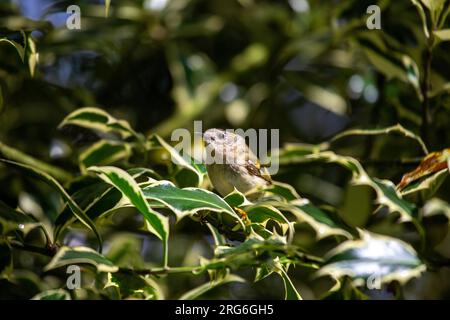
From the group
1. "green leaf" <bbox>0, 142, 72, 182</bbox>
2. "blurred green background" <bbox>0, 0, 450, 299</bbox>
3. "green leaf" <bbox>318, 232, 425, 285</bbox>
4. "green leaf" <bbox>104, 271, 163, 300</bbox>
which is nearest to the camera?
"green leaf" <bbox>318, 232, 425, 285</bbox>

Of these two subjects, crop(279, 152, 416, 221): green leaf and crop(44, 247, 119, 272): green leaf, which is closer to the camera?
crop(44, 247, 119, 272): green leaf

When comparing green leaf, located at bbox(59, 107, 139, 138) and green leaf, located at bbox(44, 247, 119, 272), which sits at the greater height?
green leaf, located at bbox(59, 107, 139, 138)

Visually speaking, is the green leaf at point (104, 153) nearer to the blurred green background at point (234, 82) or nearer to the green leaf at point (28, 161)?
the green leaf at point (28, 161)

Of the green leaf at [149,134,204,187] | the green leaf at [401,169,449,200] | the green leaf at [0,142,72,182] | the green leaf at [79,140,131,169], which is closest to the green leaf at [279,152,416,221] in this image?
the green leaf at [401,169,449,200]

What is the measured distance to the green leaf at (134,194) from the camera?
4.75 ft

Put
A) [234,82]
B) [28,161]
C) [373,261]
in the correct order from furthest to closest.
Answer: [234,82] < [28,161] < [373,261]

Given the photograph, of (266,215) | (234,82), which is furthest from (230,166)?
(234,82)

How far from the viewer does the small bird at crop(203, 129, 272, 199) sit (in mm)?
2156

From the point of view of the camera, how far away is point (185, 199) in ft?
4.95

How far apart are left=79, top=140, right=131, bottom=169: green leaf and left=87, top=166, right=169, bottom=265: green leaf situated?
26.9 inches

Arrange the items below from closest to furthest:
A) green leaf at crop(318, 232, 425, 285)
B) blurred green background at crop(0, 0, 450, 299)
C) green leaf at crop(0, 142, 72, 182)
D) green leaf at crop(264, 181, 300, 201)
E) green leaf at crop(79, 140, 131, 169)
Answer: green leaf at crop(318, 232, 425, 285) < green leaf at crop(264, 181, 300, 201) < green leaf at crop(0, 142, 72, 182) < green leaf at crop(79, 140, 131, 169) < blurred green background at crop(0, 0, 450, 299)

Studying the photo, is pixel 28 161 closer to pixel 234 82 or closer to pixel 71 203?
pixel 71 203

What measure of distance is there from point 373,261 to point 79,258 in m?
0.62

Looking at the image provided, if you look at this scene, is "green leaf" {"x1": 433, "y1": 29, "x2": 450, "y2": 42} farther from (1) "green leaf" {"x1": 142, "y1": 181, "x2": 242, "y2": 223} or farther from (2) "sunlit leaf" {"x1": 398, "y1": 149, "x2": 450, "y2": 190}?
(1) "green leaf" {"x1": 142, "y1": 181, "x2": 242, "y2": 223}
